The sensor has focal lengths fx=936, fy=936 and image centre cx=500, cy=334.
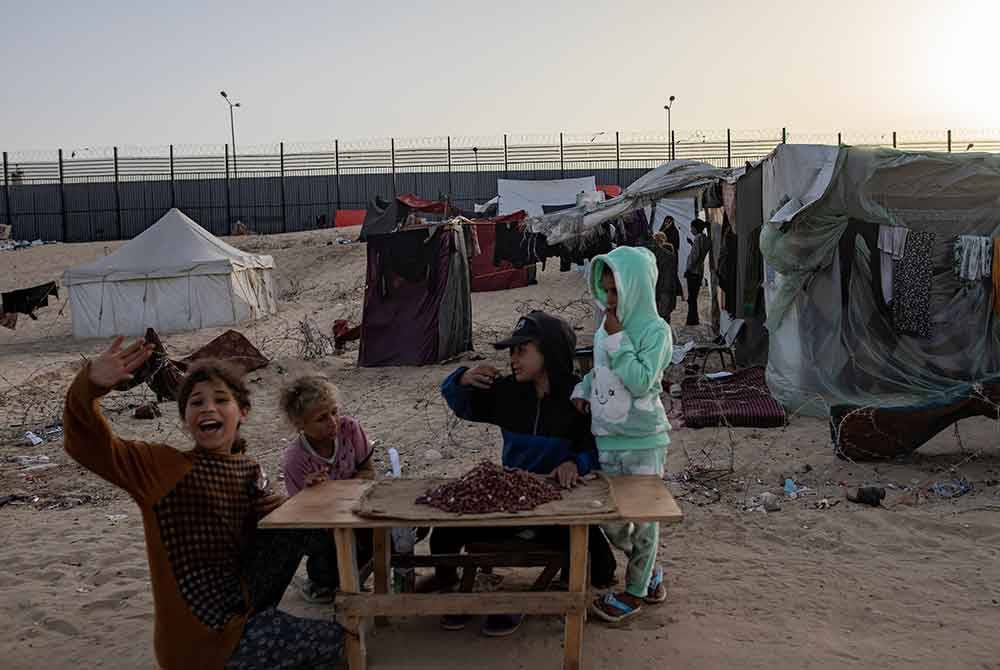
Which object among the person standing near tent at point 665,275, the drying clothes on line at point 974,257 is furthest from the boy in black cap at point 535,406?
the person standing near tent at point 665,275

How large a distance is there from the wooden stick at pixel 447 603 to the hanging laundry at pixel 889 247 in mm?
6113

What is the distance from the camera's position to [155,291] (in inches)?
699

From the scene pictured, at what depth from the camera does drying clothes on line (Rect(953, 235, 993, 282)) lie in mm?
8133

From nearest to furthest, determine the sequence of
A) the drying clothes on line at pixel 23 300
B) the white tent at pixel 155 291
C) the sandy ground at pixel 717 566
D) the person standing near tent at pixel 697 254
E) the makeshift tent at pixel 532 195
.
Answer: the sandy ground at pixel 717 566
the person standing near tent at pixel 697 254
the drying clothes on line at pixel 23 300
the white tent at pixel 155 291
the makeshift tent at pixel 532 195

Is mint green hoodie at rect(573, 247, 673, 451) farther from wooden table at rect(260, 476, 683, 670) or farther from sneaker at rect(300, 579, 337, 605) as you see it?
sneaker at rect(300, 579, 337, 605)

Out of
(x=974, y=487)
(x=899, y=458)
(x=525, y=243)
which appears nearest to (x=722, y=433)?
Answer: (x=899, y=458)

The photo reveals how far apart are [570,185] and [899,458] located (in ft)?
67.3

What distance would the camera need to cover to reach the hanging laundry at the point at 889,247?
8.23 meters

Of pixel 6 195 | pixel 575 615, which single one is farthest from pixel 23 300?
pixel 6 195

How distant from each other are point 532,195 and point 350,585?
22679mm

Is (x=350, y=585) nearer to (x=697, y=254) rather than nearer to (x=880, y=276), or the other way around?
(x=880, y=276)

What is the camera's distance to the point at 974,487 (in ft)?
19.1

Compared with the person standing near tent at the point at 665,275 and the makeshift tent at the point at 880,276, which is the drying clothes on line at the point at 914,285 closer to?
the makeshift tent at the point at 880,276

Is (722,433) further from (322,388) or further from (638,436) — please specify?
(322,388)
